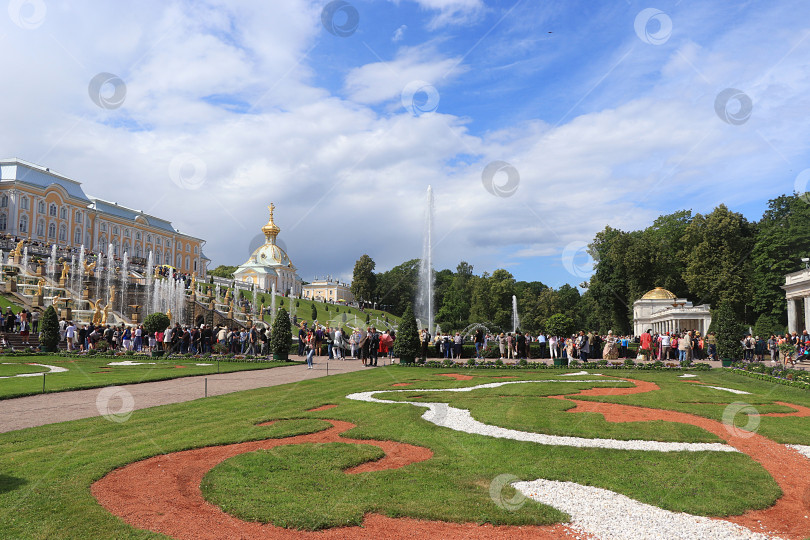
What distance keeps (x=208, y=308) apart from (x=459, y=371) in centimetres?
3002

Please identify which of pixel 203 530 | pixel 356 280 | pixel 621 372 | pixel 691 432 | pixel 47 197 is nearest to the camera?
pixel 203 530

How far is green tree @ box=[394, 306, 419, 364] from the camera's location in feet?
80.4

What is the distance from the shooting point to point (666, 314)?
53.9m

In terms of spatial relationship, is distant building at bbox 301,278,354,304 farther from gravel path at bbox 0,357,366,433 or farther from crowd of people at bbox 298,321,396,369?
gravel path at bbox 0,357,366,433

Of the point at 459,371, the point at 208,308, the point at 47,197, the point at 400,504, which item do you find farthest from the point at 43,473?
the point at 47,197

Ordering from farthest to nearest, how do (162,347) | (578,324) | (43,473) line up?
(578,324)
(162,347)
(43,473)

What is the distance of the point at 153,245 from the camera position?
9944 cm

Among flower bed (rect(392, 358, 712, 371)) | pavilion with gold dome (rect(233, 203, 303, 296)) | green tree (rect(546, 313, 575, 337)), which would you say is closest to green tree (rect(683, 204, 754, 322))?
green tree (rect(546, 313, 575, 337))

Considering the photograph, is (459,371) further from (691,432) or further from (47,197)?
(47,197)

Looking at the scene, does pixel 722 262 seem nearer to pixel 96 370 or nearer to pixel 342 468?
pixel 96 370

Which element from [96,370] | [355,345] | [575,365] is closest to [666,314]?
[575,365]

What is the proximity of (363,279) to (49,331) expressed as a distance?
282 ft

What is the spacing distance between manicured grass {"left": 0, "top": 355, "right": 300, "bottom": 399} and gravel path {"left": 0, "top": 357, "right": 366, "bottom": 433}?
63cm

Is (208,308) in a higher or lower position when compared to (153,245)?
lower
